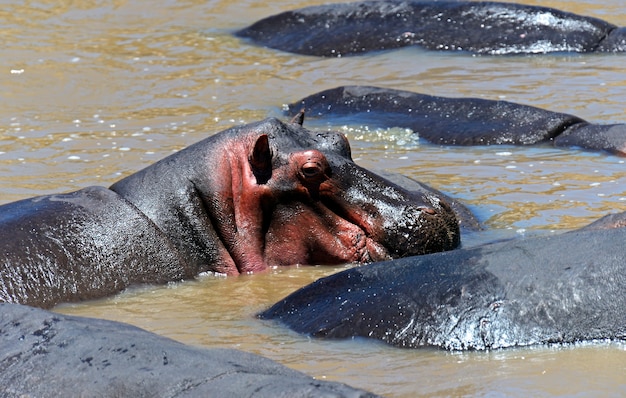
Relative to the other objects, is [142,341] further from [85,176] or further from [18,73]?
[18,73]

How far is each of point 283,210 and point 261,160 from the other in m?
0.28

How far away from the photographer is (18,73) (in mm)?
13367

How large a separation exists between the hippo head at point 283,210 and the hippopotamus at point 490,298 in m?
1.20

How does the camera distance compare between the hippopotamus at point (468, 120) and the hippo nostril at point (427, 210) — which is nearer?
the hippo nostril at point (427, 210)

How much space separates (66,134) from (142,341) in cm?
722

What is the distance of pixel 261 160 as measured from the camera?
259 inches

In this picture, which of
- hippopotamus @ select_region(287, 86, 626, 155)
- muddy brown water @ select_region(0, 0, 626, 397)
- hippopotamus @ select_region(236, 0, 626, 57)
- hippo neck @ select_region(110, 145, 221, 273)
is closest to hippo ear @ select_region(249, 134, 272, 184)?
hippo neck @ select_region(110, 145, 221, 273)

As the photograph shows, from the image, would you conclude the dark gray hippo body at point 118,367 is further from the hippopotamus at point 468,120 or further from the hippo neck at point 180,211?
the hippopotamus at point 468,120

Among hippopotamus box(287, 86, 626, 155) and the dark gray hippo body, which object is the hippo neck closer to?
the dark gray hippo body

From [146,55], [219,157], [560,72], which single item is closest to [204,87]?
[146,55]

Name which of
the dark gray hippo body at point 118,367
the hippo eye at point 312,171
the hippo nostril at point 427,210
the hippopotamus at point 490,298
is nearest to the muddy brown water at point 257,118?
the hippopotamus at point 490,298

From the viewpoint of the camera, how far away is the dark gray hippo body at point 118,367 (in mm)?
3297

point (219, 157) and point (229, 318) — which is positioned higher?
point (219, 157)

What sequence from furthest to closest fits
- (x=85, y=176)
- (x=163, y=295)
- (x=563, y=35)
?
1. (x=563, y=35)
2. (x=85, y=176)
3. (x=163, y=295)
